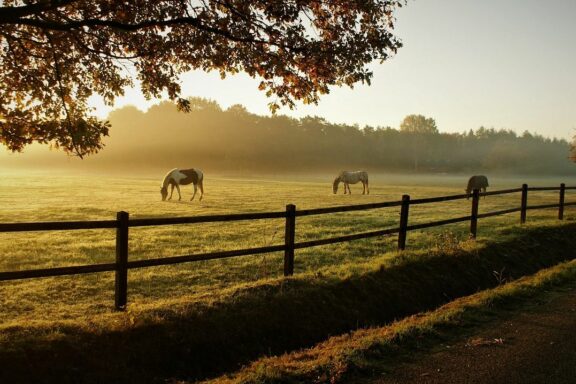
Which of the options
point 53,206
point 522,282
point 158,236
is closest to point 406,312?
point 522,282

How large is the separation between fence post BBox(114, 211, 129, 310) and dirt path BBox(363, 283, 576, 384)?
12.3 feet

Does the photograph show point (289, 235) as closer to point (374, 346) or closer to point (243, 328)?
point (243, 328)

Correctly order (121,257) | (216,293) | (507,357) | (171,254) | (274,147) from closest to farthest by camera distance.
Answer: (507,357) → (121,257) → (216,293) → (171,254) → (274,147)

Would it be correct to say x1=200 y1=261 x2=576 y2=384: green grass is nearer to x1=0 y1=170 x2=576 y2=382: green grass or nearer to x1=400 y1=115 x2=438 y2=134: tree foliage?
x1=0 y1=170 x2=576 y2=382: green grass

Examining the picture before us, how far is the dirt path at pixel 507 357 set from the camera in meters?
4.73

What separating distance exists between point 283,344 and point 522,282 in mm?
5237

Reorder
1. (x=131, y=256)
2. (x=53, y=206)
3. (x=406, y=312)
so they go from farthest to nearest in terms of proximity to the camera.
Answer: (x=53, y=206) < (x=131, y=256) < (x=406, y=312)

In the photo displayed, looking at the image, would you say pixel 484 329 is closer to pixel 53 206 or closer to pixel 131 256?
pixel 131 256

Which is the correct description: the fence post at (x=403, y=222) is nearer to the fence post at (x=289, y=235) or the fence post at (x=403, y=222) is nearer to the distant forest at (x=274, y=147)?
the fence post at (x=289, y=235)

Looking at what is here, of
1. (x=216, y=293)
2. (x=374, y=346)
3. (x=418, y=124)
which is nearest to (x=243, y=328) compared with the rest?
(x=216, y=293)

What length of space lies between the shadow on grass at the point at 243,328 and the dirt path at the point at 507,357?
1.96 m

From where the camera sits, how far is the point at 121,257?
638cm

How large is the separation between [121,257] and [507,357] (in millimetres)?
5166

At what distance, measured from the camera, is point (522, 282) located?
8875 mm
